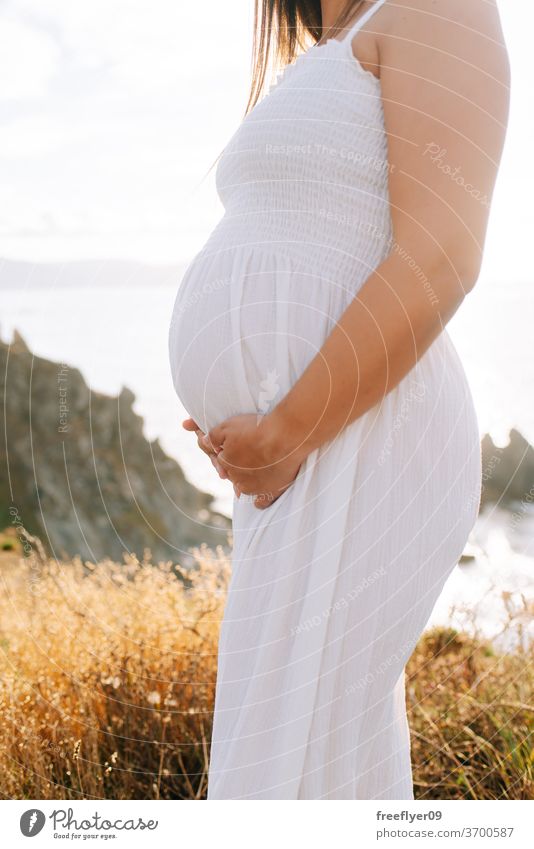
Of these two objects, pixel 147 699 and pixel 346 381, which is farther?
pixel 147 699

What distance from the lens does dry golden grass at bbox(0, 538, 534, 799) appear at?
221 centimetres

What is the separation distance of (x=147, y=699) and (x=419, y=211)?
1.80 metres

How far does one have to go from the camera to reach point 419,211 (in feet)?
3.76

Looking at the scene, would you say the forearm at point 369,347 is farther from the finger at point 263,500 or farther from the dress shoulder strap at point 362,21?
the dress shoulder strap at point 362,21

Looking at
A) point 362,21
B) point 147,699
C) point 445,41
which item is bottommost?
point 147,699

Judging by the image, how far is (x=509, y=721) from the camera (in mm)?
2402

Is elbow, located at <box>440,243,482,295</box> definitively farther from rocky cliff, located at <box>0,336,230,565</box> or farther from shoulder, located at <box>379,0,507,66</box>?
rocky cliff, located at <box>0,336,230,565</box>

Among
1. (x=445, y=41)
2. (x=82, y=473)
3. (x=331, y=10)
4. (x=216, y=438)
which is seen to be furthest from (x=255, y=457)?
(x=82, y=473)

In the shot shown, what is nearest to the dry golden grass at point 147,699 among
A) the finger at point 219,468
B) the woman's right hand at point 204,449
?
the woman's right hand at point 204,449

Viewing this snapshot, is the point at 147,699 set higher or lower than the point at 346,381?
lower

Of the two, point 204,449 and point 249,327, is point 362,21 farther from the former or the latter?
point 204,449

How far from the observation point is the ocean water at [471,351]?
2.37m

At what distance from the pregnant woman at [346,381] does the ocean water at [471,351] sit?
3.26 ft
